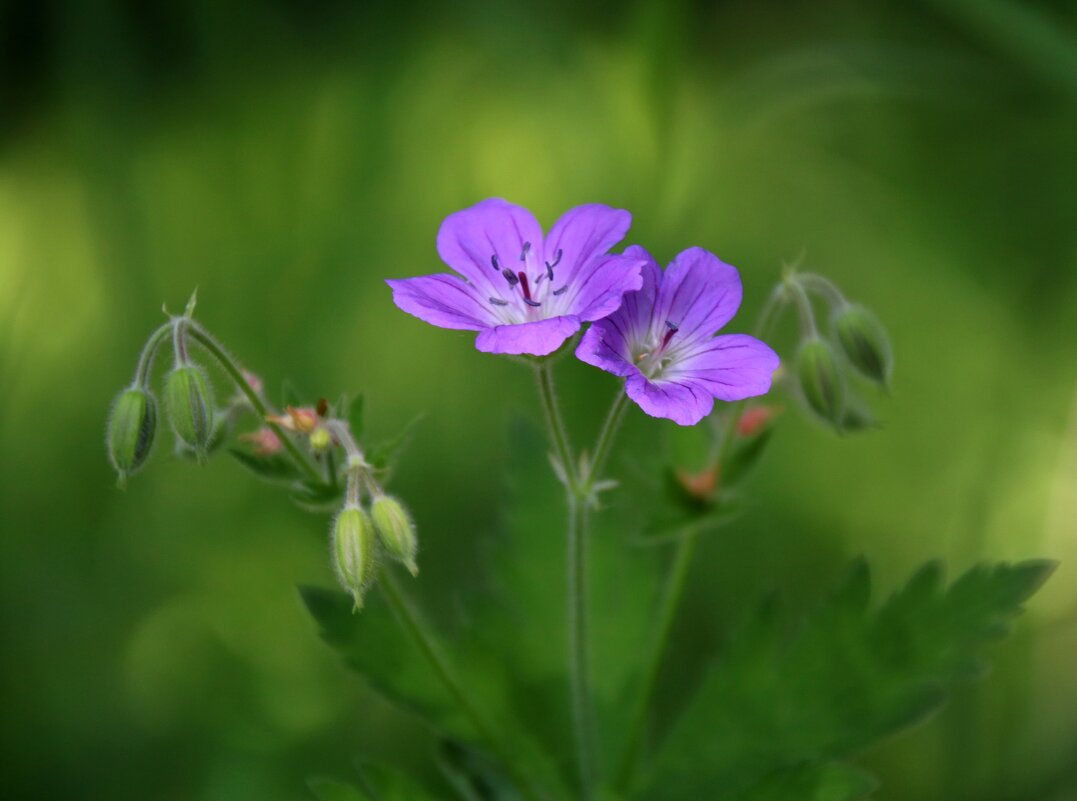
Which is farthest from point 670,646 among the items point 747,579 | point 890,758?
point 890,758

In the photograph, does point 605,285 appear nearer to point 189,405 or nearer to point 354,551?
point 354,551

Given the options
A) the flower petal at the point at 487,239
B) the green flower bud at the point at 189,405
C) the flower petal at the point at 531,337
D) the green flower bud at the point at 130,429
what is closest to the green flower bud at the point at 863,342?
the flower petal at the point at 487,239

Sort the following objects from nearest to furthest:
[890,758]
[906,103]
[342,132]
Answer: [890,758] → [342,132] → [906,103]

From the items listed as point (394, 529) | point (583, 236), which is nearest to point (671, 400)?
point (583, 236)

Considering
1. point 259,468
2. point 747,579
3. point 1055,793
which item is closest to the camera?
point 259,468

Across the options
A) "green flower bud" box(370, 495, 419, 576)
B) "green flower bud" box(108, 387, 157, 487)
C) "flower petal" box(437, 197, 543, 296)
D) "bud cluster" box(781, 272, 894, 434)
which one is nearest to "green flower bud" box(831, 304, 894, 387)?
"bud cluster" box(781, 272, 894, 434)

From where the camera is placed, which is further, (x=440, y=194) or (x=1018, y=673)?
(x=440, y=194)

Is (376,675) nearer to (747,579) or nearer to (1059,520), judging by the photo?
(747,579)

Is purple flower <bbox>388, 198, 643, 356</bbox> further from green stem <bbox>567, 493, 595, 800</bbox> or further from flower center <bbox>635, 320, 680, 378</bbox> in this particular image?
green stem <bbox>567, 493, 595, 800</bbox>

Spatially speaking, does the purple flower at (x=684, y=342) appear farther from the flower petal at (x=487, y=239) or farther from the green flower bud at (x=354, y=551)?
the green flower bud at (x=354, y=551)
